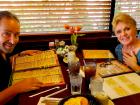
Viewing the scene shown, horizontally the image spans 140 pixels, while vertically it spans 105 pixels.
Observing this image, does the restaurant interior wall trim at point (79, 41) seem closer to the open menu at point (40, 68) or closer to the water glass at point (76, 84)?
the open menu at point (40, 68)

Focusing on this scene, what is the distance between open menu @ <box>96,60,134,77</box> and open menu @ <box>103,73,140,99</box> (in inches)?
2.6

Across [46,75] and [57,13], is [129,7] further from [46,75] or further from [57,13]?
[46,75]

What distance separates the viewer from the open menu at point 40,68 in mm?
1498

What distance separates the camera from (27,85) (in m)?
1.38

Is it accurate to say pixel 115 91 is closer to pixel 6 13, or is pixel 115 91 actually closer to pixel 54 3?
pixel 6 13

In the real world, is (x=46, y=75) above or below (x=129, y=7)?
below

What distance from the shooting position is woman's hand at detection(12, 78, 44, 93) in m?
1.36

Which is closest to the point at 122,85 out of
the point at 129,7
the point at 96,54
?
the point at 96,54

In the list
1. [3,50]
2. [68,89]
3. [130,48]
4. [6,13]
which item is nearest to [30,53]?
[3,50]

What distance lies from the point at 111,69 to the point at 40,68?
535mm

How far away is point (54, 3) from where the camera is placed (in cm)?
244

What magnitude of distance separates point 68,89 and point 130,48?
0.89 m

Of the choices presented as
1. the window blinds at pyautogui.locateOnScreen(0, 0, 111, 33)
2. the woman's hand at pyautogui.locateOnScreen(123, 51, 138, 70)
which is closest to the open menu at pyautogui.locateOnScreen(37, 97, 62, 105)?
the woman's hand at pyautogui.locateOnScreen(123, 51, 138, 70)

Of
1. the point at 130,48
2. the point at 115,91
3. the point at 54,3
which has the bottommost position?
the point at 115,91
